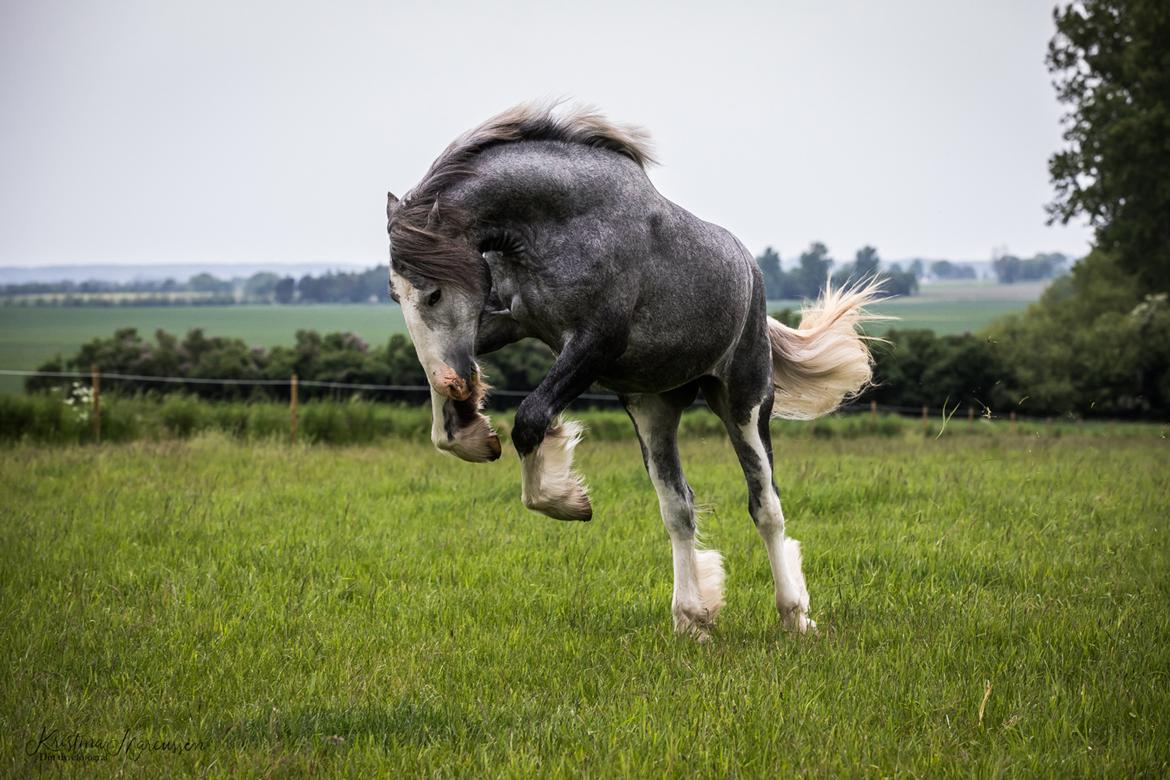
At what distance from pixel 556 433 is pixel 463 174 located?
1160mm

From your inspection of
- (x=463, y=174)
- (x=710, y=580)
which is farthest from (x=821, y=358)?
(x=463, y=174)

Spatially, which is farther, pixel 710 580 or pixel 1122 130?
pixel 1122 130

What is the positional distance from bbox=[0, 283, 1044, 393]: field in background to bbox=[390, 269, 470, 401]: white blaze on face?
2656 inches

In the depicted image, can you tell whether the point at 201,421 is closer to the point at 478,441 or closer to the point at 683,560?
the point at 683,560

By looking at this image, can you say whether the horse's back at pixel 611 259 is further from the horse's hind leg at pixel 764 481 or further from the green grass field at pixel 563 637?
the green grass field at pixel 563 637

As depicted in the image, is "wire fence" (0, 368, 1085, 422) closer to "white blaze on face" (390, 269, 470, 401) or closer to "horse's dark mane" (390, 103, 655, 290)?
"horse's dark mane" (390, 103, 655, 290)

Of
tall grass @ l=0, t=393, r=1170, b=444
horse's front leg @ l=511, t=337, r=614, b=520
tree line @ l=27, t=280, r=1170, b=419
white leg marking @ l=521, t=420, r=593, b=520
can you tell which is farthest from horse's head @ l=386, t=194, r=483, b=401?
tree line @ l=27, t=280, r=1170, b=419

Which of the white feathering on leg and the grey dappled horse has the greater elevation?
the grey dappled horse

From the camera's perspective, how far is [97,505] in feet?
30.5

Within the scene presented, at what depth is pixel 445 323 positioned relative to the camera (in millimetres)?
4477

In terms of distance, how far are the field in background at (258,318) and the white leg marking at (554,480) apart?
2657 inches

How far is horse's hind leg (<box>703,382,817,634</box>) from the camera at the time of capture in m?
5.71

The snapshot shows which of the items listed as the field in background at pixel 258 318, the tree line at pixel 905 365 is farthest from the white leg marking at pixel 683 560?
the field in background at pixel 258 318

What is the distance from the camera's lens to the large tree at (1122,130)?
24812 mm
